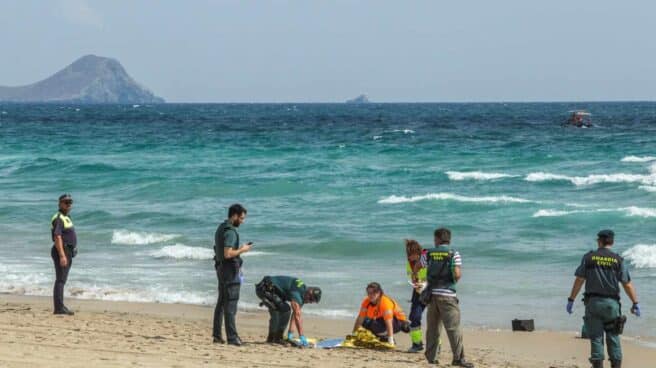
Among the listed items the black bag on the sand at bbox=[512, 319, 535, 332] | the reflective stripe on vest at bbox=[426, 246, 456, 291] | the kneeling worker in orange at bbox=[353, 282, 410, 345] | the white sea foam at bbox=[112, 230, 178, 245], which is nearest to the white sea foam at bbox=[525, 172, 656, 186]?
the white sea foam at bbox=[112, 230, 178, 245]

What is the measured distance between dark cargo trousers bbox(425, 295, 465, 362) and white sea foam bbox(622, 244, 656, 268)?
851 centimetres

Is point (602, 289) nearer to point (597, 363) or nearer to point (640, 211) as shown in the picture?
point (597, 363)

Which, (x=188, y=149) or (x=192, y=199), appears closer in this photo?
(x=192, y=199)

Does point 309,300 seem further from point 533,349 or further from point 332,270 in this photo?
point 332,270

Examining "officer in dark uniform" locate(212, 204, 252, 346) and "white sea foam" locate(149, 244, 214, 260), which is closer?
"officer in dark uniform" locate(212, 204, 252, 346)

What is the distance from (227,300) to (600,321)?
3757mm

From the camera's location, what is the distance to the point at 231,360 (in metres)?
9.71

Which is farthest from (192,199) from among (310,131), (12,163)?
(310,131)

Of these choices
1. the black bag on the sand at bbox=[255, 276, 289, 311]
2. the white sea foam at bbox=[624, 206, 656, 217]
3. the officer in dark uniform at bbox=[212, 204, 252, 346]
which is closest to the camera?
the officer in dark uniform at bbox=[212, 204, 252, 346]

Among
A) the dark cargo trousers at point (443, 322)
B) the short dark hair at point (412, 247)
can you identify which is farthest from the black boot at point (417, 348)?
the short dark hair at point (412, 247)

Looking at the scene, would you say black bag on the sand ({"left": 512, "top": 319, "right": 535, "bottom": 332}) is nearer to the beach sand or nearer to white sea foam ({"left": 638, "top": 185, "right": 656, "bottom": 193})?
the beach sand

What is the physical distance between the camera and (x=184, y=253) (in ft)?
64.8

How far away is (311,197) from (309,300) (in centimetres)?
1909

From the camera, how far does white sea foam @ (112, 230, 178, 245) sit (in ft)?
71.5
